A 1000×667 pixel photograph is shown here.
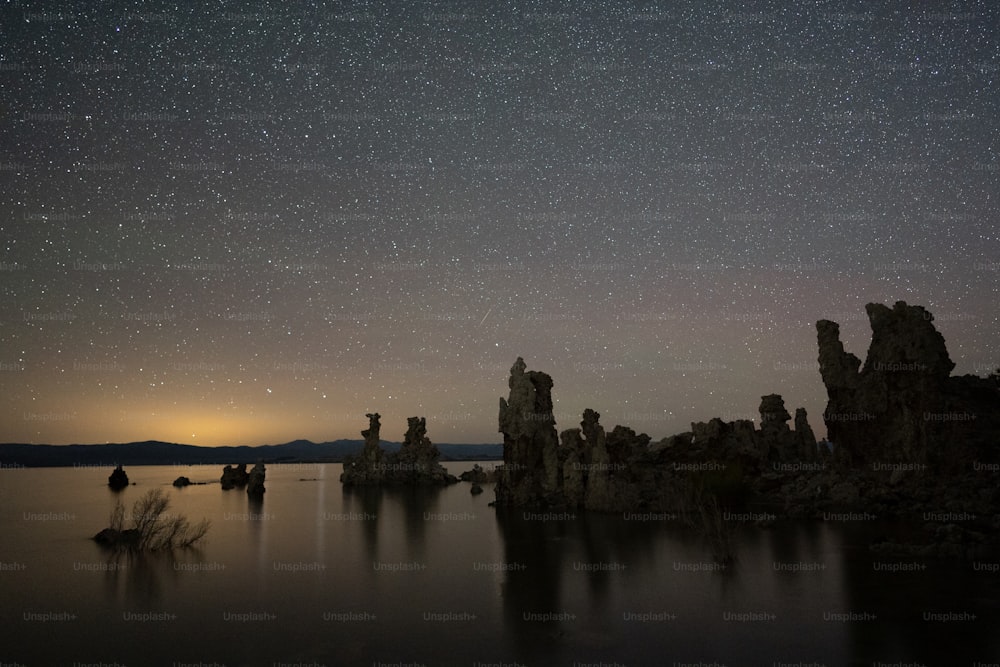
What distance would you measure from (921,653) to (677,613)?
5.87 metres

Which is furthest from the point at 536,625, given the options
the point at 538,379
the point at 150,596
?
the point at 538,379

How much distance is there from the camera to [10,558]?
27.6 m

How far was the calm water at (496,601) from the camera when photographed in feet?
46.0

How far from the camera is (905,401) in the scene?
144 ft

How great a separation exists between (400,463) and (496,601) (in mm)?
67673

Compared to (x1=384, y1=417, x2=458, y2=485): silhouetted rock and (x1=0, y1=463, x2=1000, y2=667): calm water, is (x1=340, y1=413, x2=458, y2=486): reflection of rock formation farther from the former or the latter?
→ (x1=0, y1=463, x2=1000, y2=667): calm water

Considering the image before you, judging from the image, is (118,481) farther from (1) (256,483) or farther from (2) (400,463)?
(2) (400,463)

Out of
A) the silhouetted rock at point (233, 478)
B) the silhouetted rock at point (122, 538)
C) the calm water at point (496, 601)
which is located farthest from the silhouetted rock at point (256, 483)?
the silhouetted rock at point (122, 538)

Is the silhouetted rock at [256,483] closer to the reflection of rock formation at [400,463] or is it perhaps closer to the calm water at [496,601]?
the reflection of rock formation at [400,463]

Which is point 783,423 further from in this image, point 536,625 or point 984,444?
point 536,625

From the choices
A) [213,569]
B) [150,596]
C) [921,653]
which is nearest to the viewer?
[921,653]

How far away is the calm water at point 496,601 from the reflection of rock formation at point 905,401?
40.8 ft

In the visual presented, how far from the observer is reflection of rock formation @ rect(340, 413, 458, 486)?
268ft

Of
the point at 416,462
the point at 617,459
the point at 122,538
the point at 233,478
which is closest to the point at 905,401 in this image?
the point at 617,459
